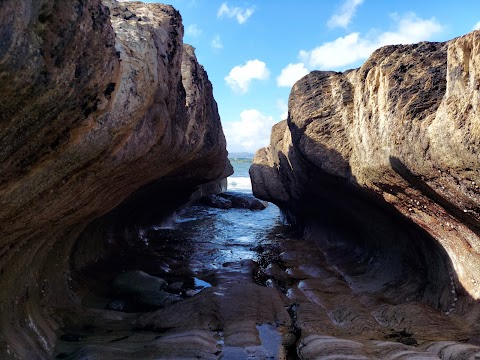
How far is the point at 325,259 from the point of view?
478 inches

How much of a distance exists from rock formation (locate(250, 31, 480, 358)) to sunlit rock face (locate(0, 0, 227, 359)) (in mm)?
4243

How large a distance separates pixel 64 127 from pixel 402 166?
5490 millimetres

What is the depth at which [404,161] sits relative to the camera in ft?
21.5

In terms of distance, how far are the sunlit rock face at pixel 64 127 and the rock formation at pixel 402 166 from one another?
167 inches

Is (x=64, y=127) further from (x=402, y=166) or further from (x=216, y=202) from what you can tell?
(x=216, y=202)

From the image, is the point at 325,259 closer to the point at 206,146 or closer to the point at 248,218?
the point at 206,146

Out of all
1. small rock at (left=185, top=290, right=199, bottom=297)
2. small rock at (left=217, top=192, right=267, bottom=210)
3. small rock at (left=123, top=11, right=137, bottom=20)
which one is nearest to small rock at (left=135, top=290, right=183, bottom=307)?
small rock at (left=185, top=290, right=199, bottom=297)

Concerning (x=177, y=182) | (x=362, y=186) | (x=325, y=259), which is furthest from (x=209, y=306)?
(x=177, y=182)

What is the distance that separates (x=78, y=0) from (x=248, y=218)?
19.5 m

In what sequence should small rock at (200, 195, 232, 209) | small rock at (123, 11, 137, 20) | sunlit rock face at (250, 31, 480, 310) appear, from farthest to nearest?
small rock at (200, 195, 232, 209) → small rock at (123, 11, 137, 20) → sunlit rock face at (250, 31, 480, 310)

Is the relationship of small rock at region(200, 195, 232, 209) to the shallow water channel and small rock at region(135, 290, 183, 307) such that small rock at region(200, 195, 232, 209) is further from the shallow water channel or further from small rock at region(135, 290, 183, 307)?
small rock at region(135, 290, 183, 307)

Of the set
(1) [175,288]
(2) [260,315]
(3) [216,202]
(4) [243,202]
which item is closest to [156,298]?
(1) [175,288]

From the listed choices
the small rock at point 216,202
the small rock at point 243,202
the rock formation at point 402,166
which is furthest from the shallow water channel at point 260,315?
the small rock at point 243,202

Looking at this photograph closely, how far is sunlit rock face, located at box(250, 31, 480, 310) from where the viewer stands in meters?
5.14
